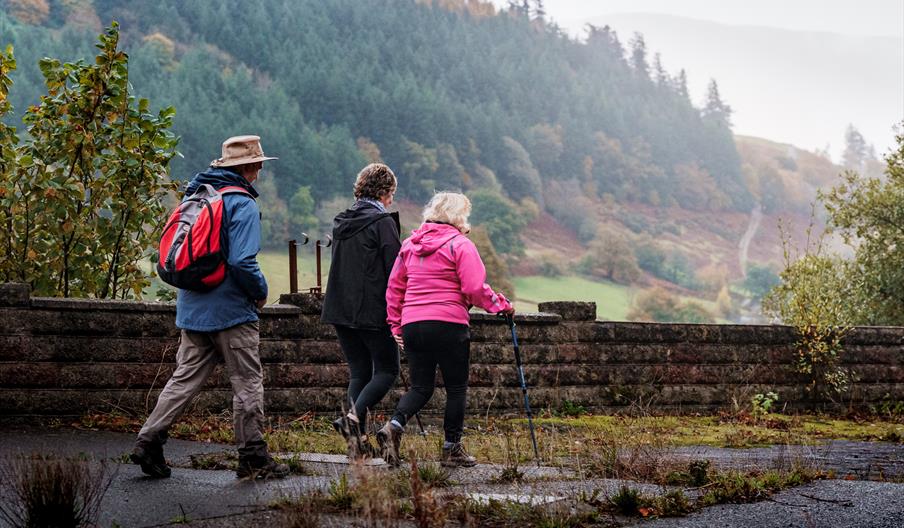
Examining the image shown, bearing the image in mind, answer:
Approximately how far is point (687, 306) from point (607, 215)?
35.5 m

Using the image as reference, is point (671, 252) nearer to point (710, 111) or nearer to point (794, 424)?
point (710, 111)

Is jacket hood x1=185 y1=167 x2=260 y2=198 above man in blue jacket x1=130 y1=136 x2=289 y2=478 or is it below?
above

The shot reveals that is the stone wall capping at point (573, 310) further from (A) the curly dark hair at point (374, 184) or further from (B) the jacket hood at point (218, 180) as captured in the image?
(B) the jacket hood at point (218, 180)

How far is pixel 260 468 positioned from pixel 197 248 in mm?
1394

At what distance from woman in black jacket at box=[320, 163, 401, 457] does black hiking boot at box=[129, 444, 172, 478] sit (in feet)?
4.90

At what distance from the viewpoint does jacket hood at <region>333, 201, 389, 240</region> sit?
25.2 ft

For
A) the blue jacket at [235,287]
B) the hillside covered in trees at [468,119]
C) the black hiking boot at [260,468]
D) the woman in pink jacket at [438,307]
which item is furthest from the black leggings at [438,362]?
the hillside covered in trees at [468,119]

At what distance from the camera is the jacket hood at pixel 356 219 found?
7.68 meters

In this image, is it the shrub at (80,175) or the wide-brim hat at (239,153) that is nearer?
the wide-brim hat at (239,153)

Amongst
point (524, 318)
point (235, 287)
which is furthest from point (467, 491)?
point (524, 318)

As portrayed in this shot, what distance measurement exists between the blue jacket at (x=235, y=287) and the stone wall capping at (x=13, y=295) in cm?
394

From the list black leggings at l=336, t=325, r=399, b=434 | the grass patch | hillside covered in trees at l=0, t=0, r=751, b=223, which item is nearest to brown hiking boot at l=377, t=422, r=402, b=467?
the grass patch

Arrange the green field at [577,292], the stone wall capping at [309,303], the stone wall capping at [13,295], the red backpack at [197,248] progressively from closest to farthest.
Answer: the red backpack at [197,248] < the stone wall capping at [13,295] < the stone wall capping at [309,303] < the green field at [577,292]

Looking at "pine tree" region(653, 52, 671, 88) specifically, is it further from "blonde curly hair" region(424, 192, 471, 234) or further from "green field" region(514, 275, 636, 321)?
"blonde curly hair" region(424, 192, 471, 234)
